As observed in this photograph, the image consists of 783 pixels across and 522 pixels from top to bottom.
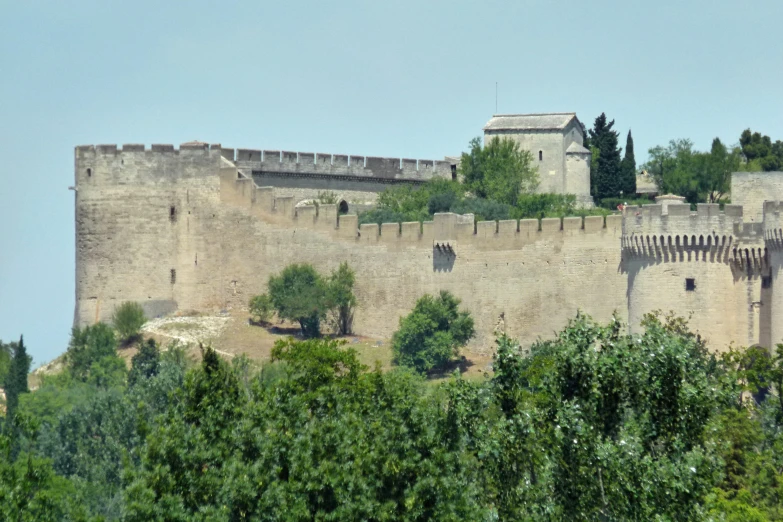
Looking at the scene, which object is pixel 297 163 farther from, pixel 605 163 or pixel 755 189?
pixel 755 189

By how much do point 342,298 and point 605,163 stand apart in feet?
45.8

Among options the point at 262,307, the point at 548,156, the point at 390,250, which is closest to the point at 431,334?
the point at 390,250

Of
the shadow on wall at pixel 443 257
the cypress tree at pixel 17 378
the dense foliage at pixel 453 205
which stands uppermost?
the dense foliage at pixel 453 205

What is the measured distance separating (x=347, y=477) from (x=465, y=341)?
2356 centimetres

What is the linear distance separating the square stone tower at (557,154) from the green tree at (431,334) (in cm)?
1138

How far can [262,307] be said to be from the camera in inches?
2239

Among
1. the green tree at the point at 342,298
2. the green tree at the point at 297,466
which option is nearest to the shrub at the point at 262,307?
the green tree at the point at 342,298

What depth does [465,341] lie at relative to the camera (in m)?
54.3

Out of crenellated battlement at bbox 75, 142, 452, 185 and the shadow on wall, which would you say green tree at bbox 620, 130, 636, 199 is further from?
the shadow on wall

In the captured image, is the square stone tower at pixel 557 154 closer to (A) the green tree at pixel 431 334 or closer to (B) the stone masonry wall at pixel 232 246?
(B) the stone masonry wall at pixel 232 246

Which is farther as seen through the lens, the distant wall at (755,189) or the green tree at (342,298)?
the green tree at (342,298)

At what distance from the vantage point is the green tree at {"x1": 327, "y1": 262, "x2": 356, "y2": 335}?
56188mm

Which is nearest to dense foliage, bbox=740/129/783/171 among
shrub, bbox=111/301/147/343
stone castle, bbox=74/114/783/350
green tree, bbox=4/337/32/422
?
stone castle, bbox=74/114/783/350

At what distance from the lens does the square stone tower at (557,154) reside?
6481 cm
